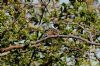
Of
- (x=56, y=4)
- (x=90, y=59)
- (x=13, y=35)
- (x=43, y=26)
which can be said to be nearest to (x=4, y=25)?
(x=13, y=35)

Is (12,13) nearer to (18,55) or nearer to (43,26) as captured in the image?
(43,26)

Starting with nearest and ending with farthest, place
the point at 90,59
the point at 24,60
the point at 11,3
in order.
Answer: the point at 90,59
the point at 11,3
the point at 24,60

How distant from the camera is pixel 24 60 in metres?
11.2

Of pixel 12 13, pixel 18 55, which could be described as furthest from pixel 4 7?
pixel 18 55

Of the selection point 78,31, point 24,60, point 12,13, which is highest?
point 12,13

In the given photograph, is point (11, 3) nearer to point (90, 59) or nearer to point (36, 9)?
point (36, 9)

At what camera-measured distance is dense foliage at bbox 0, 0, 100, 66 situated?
1003cm

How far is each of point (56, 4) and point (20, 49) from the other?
172 cm

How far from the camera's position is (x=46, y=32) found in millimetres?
10297

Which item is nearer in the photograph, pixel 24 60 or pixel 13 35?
pixel 13 35

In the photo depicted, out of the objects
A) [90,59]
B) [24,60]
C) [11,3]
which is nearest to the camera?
[90,59]

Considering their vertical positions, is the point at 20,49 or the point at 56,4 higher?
the point at 56,4

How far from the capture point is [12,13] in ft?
→ 32.7

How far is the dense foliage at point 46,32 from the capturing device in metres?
10.0
